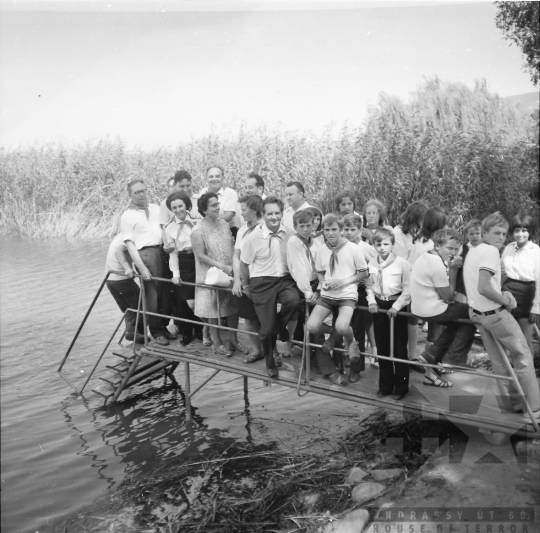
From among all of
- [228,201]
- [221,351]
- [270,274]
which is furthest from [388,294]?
[228,201]

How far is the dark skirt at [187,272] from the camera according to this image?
6.87 m

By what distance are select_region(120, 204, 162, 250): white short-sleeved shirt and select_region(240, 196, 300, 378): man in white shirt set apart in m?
1.66

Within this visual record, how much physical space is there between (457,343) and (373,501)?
1.56m

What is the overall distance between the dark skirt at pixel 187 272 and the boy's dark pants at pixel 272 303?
1222 millimetres

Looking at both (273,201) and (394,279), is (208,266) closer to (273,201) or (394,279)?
(273,201)

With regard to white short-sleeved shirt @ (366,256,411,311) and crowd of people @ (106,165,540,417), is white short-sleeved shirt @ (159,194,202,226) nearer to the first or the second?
crowd of people @ (106,165,540,417)

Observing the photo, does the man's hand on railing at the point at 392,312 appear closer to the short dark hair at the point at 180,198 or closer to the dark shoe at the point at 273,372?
the dark shoe at the point at 273,372

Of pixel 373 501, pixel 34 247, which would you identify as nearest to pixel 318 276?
pixel 373 501

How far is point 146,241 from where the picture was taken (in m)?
7.11

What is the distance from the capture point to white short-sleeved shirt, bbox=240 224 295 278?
5.72 meters

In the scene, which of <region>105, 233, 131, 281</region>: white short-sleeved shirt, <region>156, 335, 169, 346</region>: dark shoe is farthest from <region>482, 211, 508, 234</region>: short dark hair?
<region>105, 233, 131, 281</region>: white short-sleeved shirt

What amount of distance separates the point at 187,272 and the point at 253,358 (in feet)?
4.17

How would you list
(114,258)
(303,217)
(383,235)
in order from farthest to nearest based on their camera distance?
(114,258)
(303,217)
(383,235)

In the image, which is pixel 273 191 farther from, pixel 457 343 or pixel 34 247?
pixel 457 343
